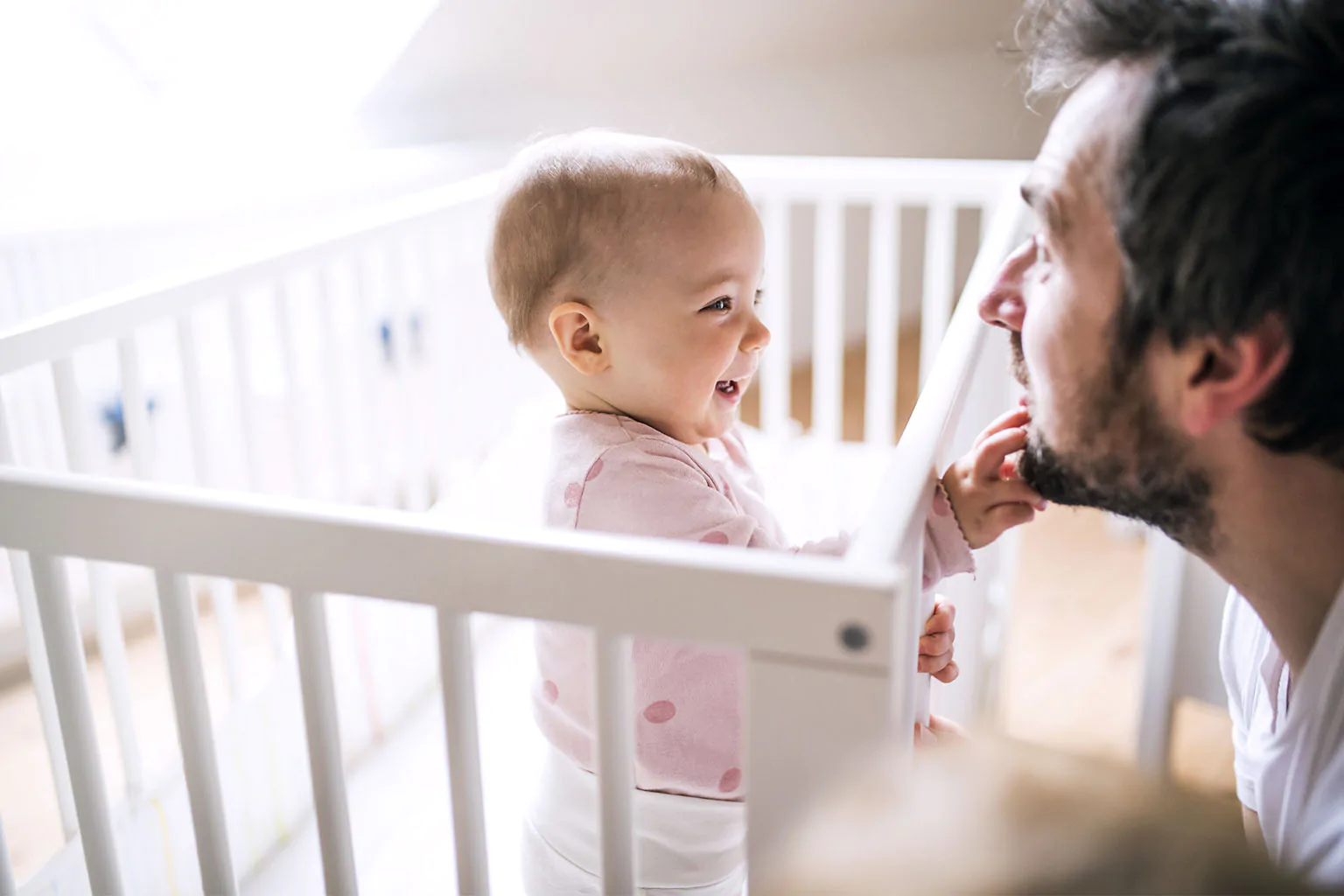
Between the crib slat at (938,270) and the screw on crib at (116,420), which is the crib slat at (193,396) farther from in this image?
the crib slat at (938,270)

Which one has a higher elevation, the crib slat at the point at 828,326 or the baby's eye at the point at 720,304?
the baby's eye at the point at 720,304

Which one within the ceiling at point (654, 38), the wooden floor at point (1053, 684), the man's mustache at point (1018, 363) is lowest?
the wooden floor at point (1053, 684)

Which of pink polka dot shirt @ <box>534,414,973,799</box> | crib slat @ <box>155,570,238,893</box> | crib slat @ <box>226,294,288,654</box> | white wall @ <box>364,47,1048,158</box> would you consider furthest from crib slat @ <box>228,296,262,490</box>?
white wall @ <box>364,47,1048,158</box>

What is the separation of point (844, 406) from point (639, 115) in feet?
3.09

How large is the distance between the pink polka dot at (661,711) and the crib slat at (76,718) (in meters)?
0.35

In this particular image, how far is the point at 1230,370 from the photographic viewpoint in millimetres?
640

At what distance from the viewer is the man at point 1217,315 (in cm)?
59

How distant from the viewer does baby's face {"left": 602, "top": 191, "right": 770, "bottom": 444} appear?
89cm

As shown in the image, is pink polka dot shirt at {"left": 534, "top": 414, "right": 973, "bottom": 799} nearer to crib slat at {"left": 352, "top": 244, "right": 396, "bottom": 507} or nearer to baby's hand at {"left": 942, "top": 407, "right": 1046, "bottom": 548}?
baby's hand at {"left": 942, "top": 407, "right": 1046, "bottom": 548}

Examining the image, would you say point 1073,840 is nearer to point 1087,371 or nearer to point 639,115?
point 1087,371

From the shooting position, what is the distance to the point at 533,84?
2.54 metres

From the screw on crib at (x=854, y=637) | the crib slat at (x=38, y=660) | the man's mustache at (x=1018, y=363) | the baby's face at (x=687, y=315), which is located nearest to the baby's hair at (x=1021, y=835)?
the screw on crib at (x=854, y=637)

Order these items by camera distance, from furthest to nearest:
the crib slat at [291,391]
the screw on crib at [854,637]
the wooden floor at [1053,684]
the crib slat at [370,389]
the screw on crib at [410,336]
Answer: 1. the screw on crib at [410,336]
2. the wooden floor at [1053,684]
3. the crib slat at [370,389]
4. the crib slat at [291,391]
5. the screw on crib at [854,637]

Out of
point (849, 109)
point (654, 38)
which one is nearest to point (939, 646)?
point (654, 38)
